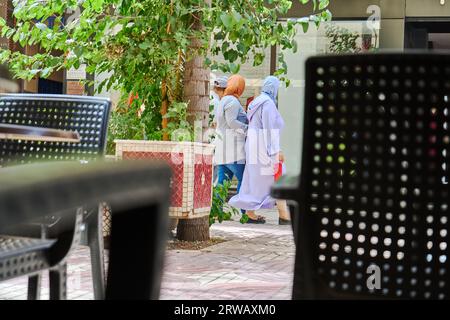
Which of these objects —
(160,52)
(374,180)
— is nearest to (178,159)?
(160,52)

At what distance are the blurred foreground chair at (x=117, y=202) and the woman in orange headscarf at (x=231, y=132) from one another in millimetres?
7262

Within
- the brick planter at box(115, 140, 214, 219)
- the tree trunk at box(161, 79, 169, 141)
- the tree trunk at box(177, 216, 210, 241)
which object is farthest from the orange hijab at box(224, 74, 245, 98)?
the brick planter at box(115, 140, 214, 219)

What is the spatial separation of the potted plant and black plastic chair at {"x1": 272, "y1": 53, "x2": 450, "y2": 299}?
4331mm

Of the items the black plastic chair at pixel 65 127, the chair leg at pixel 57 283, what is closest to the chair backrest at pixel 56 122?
the black plastic chair at pixel 65 127

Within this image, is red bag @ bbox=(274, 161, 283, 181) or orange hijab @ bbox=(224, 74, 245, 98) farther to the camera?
red bag @ bbox=(274, 161, 283, 181)

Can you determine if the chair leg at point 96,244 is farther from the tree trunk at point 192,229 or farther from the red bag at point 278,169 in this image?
the red bag at point 278,169

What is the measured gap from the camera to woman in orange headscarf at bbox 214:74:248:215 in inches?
337

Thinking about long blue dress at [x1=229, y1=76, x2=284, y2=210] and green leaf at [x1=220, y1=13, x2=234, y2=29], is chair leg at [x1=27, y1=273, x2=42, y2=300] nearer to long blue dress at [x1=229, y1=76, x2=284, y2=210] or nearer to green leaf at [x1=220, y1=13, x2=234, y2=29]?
green leaf at [x1=220, y1=13, x2=234, y2=29]

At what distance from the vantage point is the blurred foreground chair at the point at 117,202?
2.23 feet

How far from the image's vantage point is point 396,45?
11430mm

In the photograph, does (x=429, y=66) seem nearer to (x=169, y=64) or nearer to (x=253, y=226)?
(x=169, y=64)
